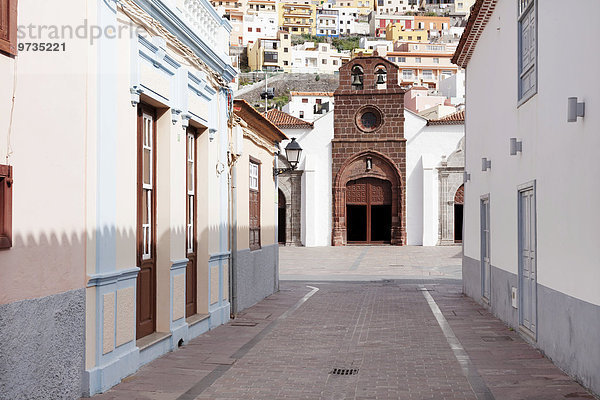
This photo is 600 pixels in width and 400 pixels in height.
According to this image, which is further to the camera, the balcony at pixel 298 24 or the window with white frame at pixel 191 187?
the balcony at pixel 298 24

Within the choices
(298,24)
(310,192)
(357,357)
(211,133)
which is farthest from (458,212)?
(298,24)

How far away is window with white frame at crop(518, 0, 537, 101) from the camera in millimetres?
9625

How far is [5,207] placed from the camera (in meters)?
5.46

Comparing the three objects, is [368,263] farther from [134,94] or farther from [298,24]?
[298,24]

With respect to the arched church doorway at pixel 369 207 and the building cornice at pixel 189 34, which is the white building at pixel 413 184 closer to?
the arched church doorway at pixel 369 207

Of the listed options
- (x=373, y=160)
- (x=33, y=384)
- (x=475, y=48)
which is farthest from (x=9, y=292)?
(x=373, y=160)

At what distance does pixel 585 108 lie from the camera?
7062 millimetres

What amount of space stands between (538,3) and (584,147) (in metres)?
A: 2.89

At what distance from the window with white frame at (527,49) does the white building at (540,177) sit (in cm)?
2

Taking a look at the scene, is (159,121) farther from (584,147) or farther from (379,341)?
(584,147)

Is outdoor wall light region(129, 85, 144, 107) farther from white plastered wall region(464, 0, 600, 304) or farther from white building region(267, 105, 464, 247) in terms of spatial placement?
white building region(267, 105, 464, 247)

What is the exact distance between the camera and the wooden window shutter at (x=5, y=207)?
5.44 meters

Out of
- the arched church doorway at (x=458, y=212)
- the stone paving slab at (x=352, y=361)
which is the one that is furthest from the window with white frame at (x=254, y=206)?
the arched church doorway at (x=458, y=212)

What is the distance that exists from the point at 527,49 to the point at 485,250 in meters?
5.01
